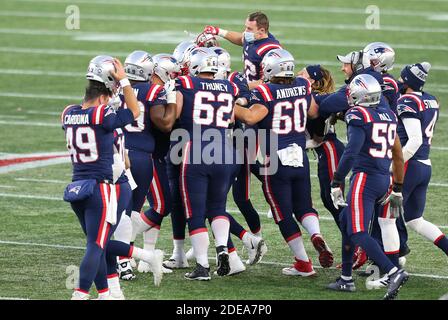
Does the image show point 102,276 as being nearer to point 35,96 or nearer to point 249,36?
point 249,36

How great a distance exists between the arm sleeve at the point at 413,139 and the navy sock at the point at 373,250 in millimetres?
1053

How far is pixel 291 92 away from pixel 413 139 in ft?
3.38

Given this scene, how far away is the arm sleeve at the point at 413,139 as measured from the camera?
953 cm

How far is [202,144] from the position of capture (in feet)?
30.6

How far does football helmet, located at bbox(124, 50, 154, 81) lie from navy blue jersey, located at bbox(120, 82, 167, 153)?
0.06 metres

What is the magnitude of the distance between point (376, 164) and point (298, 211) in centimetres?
116

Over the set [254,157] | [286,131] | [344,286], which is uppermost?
[286,131]

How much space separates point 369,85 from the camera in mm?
8828

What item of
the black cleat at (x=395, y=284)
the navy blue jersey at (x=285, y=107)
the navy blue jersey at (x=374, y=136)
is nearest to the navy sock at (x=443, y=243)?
the navy blue jersey at (x=374, y=136)

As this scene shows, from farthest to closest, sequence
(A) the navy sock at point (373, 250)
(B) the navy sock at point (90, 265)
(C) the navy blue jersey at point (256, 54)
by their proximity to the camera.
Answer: (C) the navy blue jersey at point (256, 54)
(A) the navy sock at point (373, 250)
(B) the navy sock at point (90, 265)

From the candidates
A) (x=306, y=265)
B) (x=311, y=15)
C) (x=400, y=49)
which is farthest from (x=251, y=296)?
(x=311, y=15)

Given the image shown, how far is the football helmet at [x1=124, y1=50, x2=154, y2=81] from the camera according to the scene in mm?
9328

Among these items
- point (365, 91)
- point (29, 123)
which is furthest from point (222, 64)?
point (29, 123)

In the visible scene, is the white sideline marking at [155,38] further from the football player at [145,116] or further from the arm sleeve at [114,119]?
the arm sleeve at [114,119]
